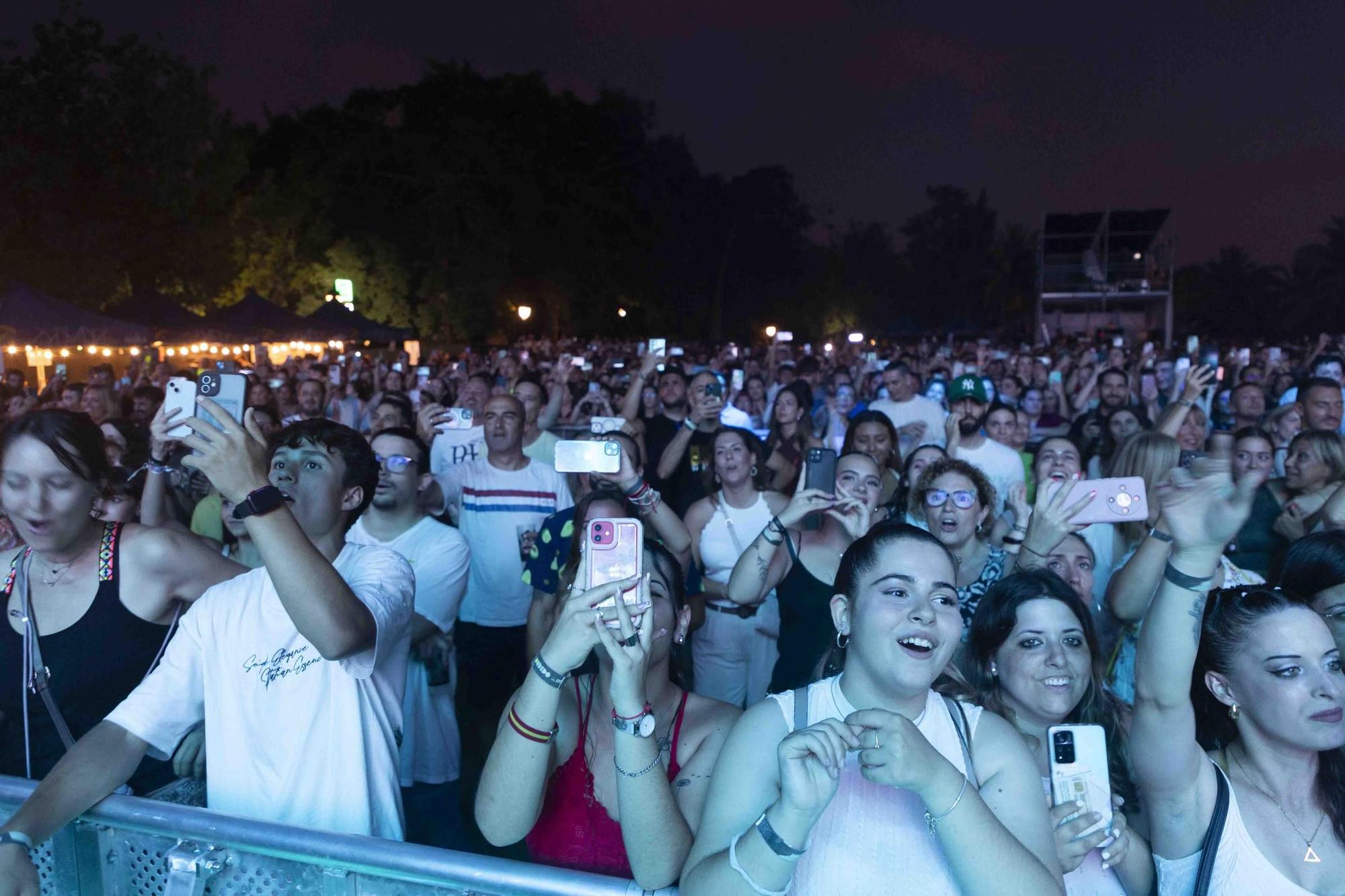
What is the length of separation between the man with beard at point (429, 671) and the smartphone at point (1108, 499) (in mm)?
2344

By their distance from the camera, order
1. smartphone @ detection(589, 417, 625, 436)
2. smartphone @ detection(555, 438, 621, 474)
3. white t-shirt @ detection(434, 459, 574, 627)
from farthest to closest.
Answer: smartphone @ detection(589, 417, 625, 436) < white t-shirt @ detection(434, 459, 574, 627) < smartphone @ detection(555, 438, 621, 474)

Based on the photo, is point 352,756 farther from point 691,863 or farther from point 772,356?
point 772,356

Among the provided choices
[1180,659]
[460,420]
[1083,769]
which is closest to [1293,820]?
[1180,659]

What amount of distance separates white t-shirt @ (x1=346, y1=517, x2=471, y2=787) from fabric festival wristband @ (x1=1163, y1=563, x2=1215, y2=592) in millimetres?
2642

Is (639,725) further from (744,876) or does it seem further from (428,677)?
(428,677)

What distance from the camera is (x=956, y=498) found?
393 centimetres

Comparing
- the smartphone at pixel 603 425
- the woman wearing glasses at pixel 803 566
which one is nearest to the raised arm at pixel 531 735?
the woman wearing glasses at pixel 803 566

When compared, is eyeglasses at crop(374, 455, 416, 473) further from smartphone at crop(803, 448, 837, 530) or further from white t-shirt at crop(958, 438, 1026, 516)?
white t-shirt at crop(958, 438, 1026, 516)

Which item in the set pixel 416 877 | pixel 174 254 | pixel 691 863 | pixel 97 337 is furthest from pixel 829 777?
pixel 174 254

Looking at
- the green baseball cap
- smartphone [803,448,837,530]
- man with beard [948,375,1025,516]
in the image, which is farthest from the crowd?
the green baseball cap

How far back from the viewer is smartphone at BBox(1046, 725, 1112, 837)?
6.37ft

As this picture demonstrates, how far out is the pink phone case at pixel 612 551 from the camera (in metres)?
2.06

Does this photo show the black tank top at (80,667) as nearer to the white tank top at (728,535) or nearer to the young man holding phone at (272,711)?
the young man holding phone at (272,711)

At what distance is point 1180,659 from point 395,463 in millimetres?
3027
